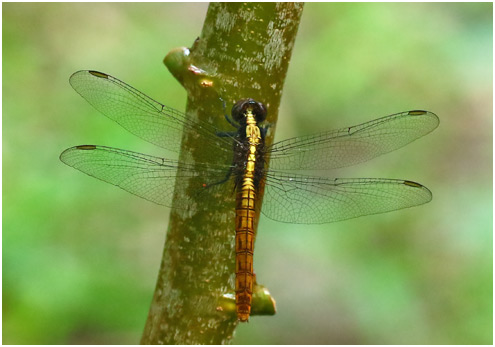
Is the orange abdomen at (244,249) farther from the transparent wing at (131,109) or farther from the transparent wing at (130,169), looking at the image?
the transparent wing at (131,109)

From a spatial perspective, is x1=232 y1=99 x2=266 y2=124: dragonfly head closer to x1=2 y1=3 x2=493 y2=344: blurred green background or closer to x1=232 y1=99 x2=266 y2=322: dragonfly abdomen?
x1=232 y1=99 x2=266 y2=322: dragonfly abdomen

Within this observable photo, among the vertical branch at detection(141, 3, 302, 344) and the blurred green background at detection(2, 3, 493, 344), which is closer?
the vertical branch at detection(141, 3, 302, 344)

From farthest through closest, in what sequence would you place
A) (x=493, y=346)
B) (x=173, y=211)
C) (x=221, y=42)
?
(x=493, y=346), (x=173, y=211), (x=221, y=42)

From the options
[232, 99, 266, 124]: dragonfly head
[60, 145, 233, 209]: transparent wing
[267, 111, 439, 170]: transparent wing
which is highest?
[267, 111, 439, 170]: transparent wing

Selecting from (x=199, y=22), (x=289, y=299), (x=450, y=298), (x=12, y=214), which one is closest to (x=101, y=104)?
(x=12, y=214)

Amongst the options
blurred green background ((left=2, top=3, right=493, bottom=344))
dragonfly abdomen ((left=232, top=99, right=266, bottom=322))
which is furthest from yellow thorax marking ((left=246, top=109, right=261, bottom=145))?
blurred green background ((left=2, top=3, right=493, bottom=344))

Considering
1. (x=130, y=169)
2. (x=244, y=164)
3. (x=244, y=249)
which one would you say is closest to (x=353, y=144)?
(x=244, y=164)

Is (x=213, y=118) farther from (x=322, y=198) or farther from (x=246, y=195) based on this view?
(x=322, y=198)

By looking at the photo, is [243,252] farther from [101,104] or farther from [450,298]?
[450,298]
